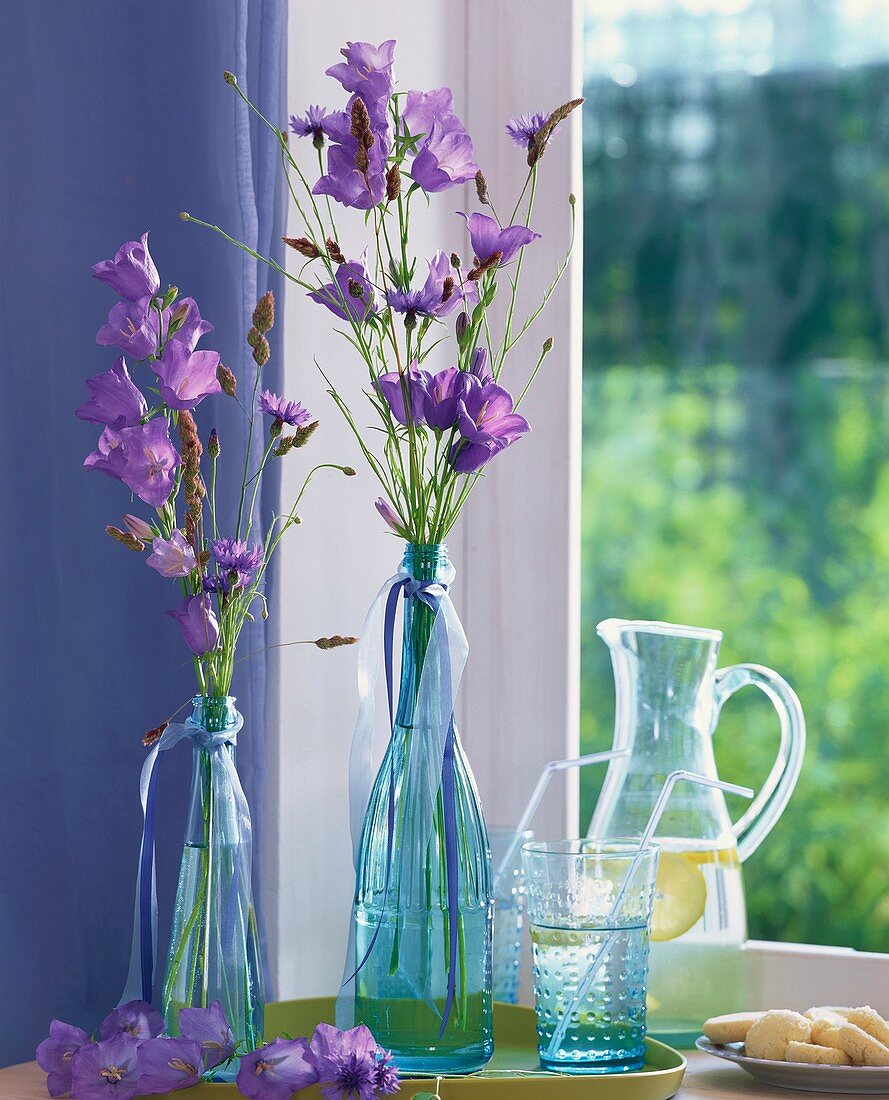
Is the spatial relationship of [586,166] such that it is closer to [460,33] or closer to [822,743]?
[460,33]

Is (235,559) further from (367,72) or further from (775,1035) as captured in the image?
(775,1035)

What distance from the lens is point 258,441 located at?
1037 millimetres

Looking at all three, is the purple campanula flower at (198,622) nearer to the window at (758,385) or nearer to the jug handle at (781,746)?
the jug handle at (781,746)

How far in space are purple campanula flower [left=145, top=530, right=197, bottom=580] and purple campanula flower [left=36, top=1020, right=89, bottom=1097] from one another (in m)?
0.26

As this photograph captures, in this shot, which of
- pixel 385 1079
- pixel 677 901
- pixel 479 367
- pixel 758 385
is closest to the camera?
pixel 385 1079

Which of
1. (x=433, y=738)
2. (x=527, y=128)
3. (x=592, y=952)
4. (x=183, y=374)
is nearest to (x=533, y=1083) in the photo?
(x=592, y=952)

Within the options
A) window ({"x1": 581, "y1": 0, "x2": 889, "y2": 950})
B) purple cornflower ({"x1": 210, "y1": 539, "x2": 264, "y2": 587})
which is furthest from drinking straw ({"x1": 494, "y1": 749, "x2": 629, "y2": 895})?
purple cornflower ({"x1": 210, "y1": 539, "x2": 264, "y2": 587})

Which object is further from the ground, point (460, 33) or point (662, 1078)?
point (460, 33)

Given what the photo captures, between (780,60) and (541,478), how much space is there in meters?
0.46

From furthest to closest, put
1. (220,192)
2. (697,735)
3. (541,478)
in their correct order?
(541,478), (697,735), (220,192)

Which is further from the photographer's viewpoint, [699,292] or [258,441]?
[699,292]

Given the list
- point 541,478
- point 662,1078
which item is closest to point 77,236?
point 541,478

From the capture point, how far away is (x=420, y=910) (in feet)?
2.99

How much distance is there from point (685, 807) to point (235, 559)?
1.40ft
